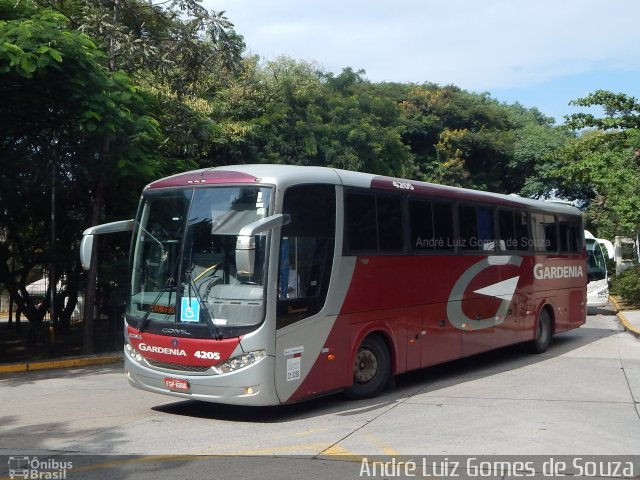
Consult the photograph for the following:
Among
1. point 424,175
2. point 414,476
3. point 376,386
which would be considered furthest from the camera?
point 424,175

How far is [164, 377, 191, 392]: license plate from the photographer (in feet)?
29.0

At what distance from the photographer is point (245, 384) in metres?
8.55

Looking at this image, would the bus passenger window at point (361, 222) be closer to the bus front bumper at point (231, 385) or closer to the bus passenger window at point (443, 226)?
the bus passenger window at point (443, 226)

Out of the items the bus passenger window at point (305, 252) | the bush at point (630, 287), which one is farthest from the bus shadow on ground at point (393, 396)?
the bush at point (630, 287)

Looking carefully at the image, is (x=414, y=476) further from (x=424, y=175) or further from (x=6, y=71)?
(x=424, y=175)

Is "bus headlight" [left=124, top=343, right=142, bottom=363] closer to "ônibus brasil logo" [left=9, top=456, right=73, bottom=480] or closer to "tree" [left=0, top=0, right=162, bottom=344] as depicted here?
"ônibus brasil logo" [left=9, top=456, right=73, bottom=480]

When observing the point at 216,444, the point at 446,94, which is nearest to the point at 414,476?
the point at 216,444

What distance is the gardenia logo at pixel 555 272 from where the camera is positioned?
49.9ft

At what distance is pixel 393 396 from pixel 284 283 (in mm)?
2970

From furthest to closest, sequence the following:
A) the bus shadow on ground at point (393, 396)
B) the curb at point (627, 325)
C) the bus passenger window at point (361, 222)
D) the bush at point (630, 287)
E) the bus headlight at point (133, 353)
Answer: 1. the bush at point (630, 287)
2. the curb at point (627, 325)
3. the bus passenger window at point (361, 222)
4. the bus shadow on ground at point (393, 396)
5. the bus headlight at point (133, 353)

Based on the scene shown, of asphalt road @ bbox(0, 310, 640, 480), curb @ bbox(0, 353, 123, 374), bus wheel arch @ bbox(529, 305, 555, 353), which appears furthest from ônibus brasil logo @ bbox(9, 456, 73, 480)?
bus wheel arch @ bbox(529, 305, 555, 353)

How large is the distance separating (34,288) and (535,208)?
15.7 meters

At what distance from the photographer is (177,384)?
890 cm

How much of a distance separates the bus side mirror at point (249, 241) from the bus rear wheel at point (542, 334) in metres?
8.55
